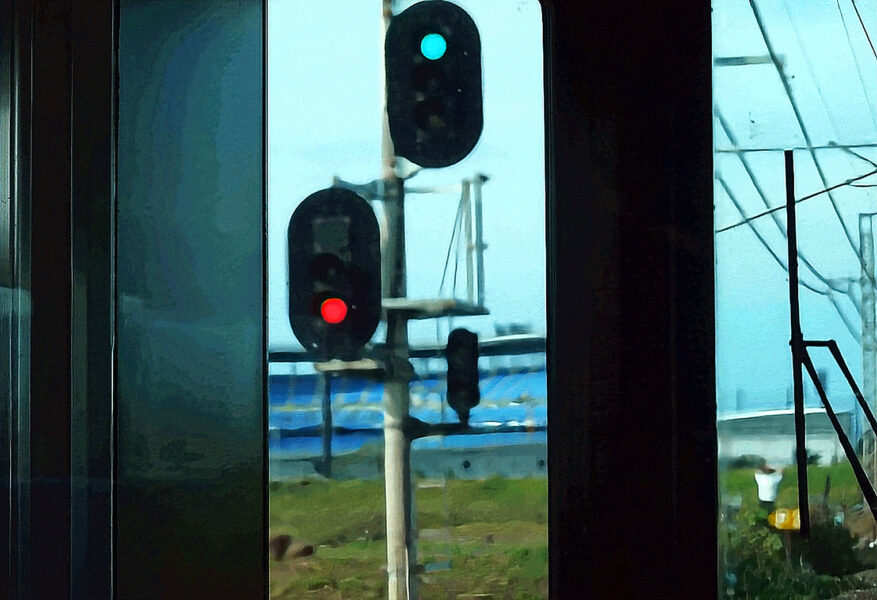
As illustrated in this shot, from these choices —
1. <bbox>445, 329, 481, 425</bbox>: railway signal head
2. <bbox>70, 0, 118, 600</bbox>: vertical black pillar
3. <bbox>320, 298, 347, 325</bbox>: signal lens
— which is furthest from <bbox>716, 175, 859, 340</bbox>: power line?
<bbox>70, 0, 118, 600</bbox>: vertical black pillar

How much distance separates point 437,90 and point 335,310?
0.81 feet

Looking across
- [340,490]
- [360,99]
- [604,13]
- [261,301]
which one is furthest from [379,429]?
[604,13]

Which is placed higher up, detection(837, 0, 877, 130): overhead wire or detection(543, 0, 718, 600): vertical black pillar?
detection(837, 0, 877, 130): overhead wire

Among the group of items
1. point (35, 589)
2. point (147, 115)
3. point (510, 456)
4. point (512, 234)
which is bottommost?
point (35, 589)

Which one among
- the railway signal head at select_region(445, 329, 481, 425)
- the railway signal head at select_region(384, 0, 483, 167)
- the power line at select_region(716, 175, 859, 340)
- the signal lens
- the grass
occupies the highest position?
the railway signal head at select_region(384, 0, 483, 167)

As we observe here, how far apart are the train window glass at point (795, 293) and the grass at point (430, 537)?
7.6 inches

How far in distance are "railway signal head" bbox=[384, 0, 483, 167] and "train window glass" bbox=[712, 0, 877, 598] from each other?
9.6 inches

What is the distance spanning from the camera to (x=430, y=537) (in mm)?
1032

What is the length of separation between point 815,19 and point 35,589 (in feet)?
3.18

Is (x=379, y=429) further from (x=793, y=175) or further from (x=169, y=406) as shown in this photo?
(x=793, y=175)

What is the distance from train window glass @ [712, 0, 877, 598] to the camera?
100cm

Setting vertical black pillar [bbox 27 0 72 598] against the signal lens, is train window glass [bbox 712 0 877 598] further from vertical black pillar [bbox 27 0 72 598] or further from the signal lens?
vertical black pillar [bbox 27 0 72 598]

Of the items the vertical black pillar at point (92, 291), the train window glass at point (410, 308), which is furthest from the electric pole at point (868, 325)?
the vertical black pillar at point (92, 291)

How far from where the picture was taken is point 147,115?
1070 mm
